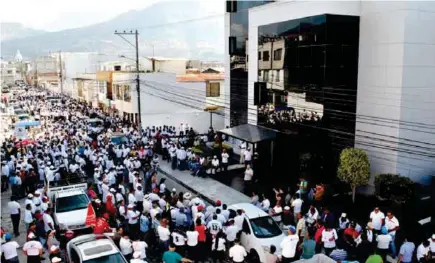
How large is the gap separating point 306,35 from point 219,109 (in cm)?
1977

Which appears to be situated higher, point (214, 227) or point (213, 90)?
point (213, 90)

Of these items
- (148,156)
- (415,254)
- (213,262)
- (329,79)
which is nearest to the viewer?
(415,254)

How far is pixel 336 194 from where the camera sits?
60.6 ft

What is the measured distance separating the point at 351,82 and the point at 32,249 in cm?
1428

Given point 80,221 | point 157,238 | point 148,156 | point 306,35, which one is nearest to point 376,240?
point 157,238

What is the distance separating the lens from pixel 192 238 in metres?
11.5

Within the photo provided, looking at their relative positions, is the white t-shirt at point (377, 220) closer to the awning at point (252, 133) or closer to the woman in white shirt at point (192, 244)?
the woman in white shirt at point (192, 244)

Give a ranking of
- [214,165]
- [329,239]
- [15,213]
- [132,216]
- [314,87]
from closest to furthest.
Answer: [329,239], [132,216], [15,213], [314,87], [214,165]

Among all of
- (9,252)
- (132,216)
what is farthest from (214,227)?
(9,252)

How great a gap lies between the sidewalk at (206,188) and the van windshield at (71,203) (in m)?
5.73

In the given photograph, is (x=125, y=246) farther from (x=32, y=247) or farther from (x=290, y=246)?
(x=290, y=246)

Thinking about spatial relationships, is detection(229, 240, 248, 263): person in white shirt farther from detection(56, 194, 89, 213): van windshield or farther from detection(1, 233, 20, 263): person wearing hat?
detection(56, 194, 89, 213): van windshield

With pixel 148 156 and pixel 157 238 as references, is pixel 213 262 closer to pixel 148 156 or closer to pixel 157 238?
pixel 157 238

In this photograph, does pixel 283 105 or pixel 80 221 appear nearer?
pixel 80 221
